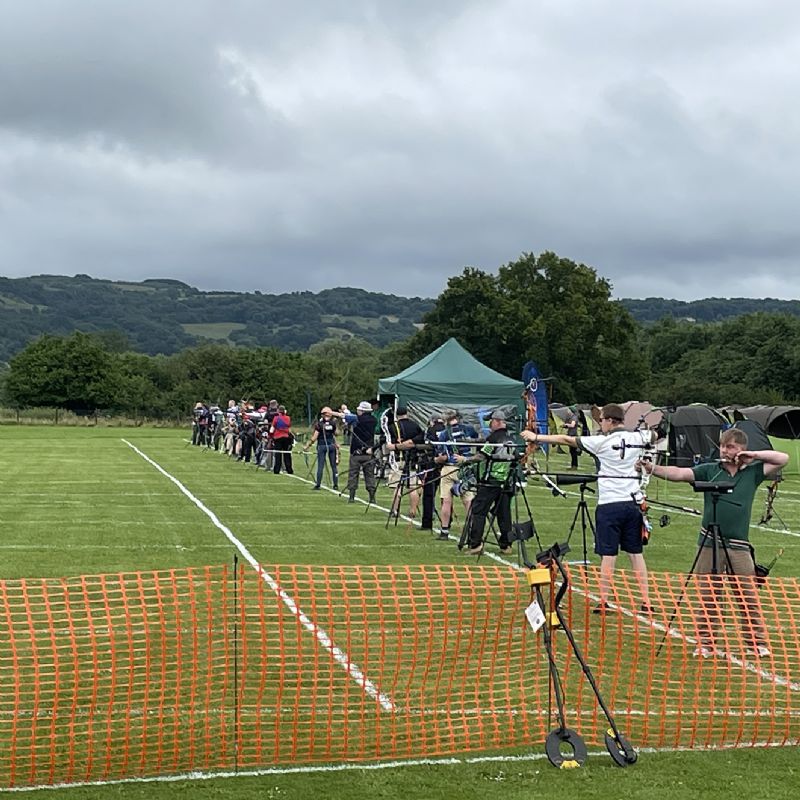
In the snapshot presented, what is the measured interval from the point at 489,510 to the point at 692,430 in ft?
54.8

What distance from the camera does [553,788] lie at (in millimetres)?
5676

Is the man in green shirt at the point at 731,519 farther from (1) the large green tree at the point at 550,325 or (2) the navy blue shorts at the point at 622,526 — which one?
(1) the large green tree at the point at 550,325

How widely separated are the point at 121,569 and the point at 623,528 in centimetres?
590

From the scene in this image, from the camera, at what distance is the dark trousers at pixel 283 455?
98.0ft

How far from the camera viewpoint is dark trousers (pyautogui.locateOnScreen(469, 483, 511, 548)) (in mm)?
14180

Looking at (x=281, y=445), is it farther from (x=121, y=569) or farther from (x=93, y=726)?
(x=93, y=726)

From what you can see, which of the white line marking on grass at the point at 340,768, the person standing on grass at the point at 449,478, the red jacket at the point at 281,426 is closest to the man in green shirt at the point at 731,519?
the white line marking on grass at the point at 340,768

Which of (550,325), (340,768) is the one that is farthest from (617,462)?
(550,325)

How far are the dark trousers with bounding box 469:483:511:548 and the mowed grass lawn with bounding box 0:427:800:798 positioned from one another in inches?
12.0

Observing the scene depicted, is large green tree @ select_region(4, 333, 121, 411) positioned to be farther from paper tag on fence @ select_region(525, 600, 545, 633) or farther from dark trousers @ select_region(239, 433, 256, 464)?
paper tag on fence @ select_region(525, 600, 545, 633)

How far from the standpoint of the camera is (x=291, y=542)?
1551 cm

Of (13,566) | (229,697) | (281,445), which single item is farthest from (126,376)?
(229,697)

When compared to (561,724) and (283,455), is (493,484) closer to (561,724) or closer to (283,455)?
(561,724)

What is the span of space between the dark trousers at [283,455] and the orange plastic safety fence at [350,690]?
19937 mm
